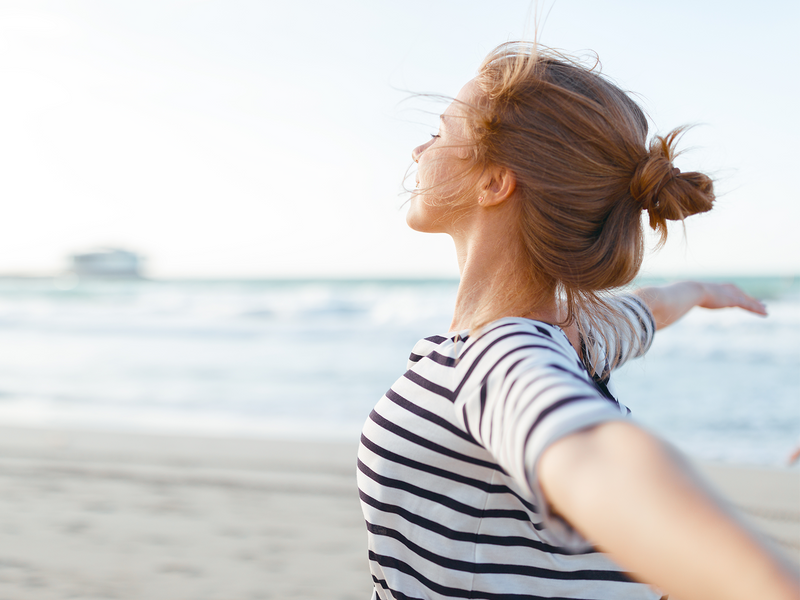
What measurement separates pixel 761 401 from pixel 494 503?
734 centimetres

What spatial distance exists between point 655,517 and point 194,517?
12.5 feet

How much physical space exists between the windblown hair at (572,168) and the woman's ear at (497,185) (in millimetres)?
15

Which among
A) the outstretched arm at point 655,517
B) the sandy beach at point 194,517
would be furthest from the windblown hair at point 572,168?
the sandy beach at point 194,517

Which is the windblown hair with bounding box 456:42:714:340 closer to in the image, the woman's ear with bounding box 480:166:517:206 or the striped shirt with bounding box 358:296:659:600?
the woman's ear with bounding box 480:166:517:206

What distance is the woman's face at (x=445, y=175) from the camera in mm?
1085

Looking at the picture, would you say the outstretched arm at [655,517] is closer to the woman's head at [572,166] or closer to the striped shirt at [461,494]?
the striped shirt at [461,494]

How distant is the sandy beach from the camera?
3.02 meters

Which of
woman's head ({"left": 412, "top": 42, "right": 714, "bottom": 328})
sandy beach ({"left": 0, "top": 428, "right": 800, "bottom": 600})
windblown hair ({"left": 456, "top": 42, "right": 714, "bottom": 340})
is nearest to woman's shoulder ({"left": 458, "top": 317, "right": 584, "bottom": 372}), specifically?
windblown hair ({"left": 456, "top": 42, "right": 714, "bottom": 340})

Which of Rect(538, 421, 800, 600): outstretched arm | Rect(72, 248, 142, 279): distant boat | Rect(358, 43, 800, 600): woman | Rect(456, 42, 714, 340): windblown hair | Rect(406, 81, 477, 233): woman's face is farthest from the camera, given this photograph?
Rect(72, 248, 142, 279): distant boat

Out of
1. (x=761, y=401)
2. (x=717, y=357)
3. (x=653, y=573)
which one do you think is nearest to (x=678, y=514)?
(x=653, y=573)

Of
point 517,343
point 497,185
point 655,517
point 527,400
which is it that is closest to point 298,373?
point 497,185

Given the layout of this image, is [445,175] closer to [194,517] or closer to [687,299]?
[687,299]

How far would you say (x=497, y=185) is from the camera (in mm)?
1022

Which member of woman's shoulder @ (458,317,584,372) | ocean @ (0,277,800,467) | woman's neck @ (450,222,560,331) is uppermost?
woman's neck @ (450,222,560,331)
